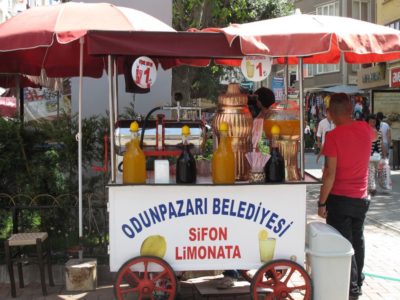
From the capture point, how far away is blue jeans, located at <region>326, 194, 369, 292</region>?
4867mm

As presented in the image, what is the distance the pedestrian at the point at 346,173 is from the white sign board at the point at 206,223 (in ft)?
2.15

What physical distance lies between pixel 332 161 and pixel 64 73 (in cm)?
361

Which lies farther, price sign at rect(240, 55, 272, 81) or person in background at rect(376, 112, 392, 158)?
person in background at rect(376, 112, 392, 158)

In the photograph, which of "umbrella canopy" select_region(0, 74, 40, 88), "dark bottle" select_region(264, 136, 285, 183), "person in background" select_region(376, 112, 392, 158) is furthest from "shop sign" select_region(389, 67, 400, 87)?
"dark bottle" select_region(264, 136, 285, 183)

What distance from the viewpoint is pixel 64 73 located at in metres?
6.70

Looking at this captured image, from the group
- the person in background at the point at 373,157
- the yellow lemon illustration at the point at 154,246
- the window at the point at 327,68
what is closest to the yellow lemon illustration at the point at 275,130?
the yellow lemon illustration at the point at 154,246

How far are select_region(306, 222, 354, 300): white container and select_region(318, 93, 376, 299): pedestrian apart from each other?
0.52m

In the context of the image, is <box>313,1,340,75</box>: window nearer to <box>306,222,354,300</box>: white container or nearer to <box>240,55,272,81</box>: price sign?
<box>240,55,272,81</box>: price sign

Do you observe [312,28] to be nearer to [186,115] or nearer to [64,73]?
[186,115]

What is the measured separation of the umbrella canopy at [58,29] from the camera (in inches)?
174

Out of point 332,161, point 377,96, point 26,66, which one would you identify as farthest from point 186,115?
point 377,96

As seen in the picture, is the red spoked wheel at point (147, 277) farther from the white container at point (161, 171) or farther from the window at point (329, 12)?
the window at point (329, 12)

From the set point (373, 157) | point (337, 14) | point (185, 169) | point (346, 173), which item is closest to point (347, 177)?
point (346, 173)

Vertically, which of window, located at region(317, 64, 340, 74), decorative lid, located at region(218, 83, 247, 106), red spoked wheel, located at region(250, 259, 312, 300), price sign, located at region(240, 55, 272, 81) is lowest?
red spoked wheel, located at region(250, 259, 312, 300)
